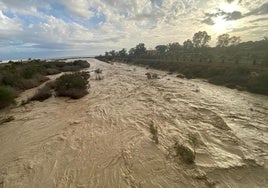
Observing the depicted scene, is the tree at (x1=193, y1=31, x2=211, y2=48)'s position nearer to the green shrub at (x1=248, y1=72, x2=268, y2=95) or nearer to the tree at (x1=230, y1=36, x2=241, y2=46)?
the tree at (x1=230, y1=36, x2=241, y2=46)

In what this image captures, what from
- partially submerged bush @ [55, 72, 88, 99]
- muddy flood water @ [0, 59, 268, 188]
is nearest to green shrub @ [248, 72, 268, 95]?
muddy flood water @ [0, 59, 268, 188]

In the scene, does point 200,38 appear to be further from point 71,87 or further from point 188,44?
point 71,87

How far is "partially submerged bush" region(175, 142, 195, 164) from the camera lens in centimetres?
671

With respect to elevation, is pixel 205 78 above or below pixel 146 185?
below

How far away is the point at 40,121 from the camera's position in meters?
11.4

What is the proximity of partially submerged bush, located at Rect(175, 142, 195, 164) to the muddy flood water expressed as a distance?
0.58 feet

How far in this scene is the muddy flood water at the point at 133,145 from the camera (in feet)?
19.7

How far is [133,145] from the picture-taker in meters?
8.05

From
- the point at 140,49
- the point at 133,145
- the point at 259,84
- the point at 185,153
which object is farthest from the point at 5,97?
the point at 140,49

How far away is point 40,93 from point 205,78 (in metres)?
20.1

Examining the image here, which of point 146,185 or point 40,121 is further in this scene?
point 40,121

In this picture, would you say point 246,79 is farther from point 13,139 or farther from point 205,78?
point 13,139

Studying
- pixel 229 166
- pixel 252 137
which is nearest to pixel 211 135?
pixel 252 137

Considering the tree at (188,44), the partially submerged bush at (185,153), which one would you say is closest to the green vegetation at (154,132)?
the partially submerged bush at (185,153)
